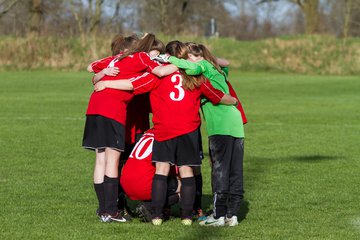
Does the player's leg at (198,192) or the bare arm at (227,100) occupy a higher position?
the bare arm at (227,100)

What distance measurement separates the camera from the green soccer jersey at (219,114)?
7645mm

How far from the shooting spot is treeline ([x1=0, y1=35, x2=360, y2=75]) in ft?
A: 134

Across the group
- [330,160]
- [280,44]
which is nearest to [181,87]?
[330,160]

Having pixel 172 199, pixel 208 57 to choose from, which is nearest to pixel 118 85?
pixel 208 57

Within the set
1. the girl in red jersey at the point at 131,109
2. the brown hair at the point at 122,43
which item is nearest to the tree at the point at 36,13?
the girl in red jersey at the point at 131,109

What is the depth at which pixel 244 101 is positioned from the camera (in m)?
27.1

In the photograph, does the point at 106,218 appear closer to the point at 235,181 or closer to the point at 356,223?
the point at 235,181

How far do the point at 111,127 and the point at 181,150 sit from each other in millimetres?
658

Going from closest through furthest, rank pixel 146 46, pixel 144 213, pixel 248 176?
pixel 146 46 < pixel 144 213 < pixel 248 176

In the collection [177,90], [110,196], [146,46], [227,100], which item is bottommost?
[110,196]

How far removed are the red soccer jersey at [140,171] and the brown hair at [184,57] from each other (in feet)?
2.48

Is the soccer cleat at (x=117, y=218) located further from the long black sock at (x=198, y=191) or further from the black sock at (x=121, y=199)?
the long black sock at (x=198, y=191)

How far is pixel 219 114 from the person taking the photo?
25.2 ft

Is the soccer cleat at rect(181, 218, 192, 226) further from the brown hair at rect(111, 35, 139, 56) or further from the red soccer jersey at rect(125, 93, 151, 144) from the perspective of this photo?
the brown hair at rect(111, 35, 139, 56)
